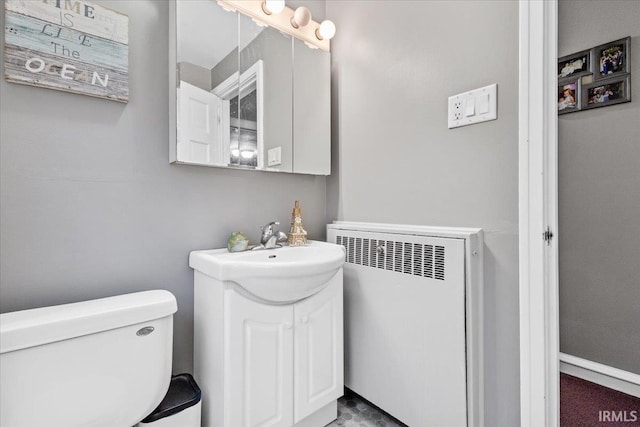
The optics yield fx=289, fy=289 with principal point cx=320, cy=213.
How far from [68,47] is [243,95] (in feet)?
1.89

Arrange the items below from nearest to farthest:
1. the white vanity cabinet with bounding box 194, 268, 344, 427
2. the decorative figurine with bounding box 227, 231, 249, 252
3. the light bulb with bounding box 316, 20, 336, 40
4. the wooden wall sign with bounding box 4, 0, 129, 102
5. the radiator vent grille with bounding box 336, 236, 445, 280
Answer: the wooden wall sign with bounding box 4, 0, 129, 102, the white vanity cabinet with bounding box 194, 268, 344, 427, the radiator vent grille with bounding box 336, 236, 445, 280, the decorative figurine with bounding box 227, 231, 249, 252, the light bulb with bounding box 316, 20, 336, 40

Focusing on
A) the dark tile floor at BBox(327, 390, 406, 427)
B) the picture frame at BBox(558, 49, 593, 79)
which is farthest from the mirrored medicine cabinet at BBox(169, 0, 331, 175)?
the picture frame at BBox(558, 49, 593, 79)

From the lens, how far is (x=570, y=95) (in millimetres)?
1589

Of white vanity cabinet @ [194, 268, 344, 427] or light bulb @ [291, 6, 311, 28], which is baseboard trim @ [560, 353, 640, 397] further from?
light bulb @ [291, 6, 311, 28]

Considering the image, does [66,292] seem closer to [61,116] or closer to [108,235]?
[108,235]

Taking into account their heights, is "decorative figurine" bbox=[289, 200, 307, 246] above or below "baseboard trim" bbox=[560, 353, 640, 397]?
above

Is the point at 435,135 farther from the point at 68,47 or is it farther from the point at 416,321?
the point at 68,47

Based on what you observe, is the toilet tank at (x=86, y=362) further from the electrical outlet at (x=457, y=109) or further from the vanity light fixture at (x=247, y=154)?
the electrical outlet at (x=457, y=109)

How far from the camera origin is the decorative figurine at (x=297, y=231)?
4.60 feet

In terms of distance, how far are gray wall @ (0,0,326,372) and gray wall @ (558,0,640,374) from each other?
1.76m

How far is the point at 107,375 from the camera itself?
80 cm

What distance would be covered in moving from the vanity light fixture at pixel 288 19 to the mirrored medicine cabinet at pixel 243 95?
29mm

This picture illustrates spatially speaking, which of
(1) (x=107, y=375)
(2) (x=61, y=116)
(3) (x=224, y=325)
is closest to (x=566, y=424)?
(3) (x=224, y=325)

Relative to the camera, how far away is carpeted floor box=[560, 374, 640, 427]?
124cm
